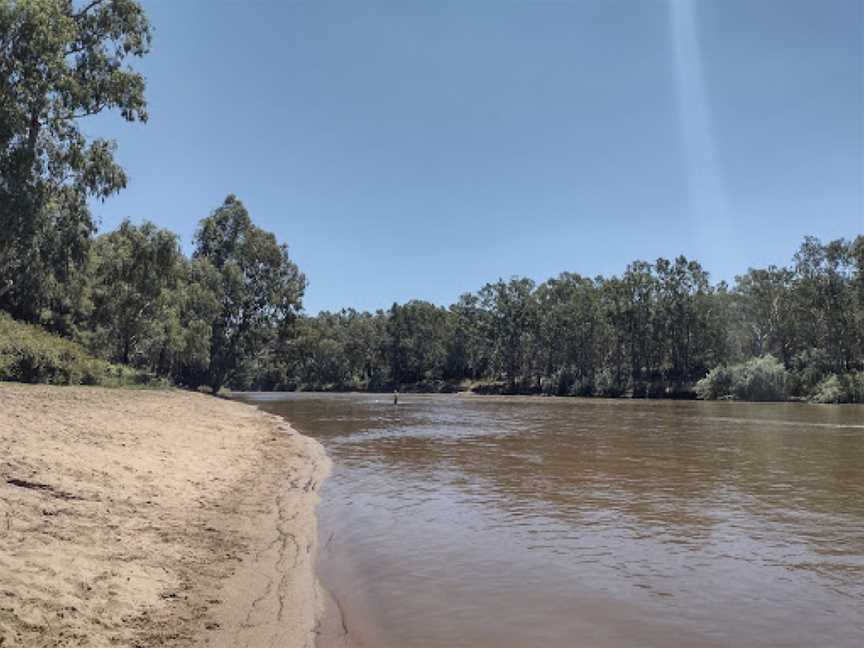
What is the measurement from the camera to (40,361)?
977 inches

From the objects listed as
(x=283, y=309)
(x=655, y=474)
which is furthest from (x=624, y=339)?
(x=655, y=474)

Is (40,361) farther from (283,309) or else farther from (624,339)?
(624,339)

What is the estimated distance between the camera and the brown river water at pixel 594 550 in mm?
7375

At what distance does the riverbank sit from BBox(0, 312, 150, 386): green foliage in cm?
794

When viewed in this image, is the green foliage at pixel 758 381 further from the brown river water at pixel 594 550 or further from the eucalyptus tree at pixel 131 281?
the eucalyptus tree at pixel 131 281

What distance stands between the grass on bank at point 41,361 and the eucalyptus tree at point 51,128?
16.4ft

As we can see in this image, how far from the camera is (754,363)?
3221 inches

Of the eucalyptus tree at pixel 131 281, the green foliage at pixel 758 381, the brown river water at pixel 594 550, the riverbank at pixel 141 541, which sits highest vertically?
the eucalyptus tree at pixel 131 281

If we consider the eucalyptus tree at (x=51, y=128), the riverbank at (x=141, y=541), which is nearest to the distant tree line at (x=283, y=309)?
the eucalyptus tree at (x=51, y=128)

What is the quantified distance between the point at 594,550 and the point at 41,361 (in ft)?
78.0

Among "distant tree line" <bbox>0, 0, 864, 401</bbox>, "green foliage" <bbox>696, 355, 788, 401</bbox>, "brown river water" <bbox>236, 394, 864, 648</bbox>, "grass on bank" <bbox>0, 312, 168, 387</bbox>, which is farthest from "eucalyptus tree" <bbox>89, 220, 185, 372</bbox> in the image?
"green foliage" <bbox>696, 355, 788, 401</bbox>

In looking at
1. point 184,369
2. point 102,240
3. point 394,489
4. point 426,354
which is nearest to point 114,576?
point 394,489

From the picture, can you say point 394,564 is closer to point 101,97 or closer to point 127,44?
point 101,97

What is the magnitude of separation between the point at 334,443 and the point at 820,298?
90.7 m
